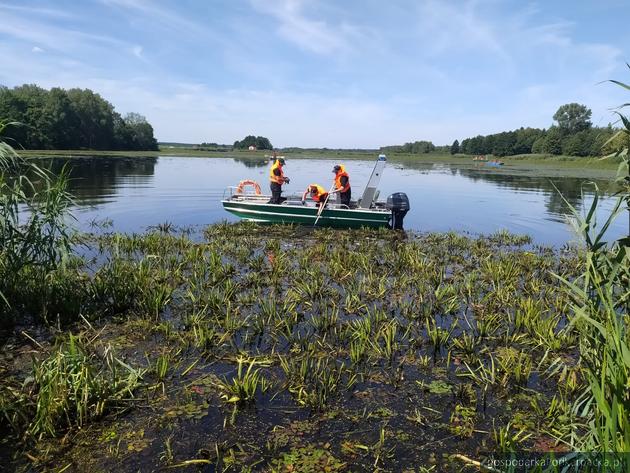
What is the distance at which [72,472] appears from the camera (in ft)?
11.9

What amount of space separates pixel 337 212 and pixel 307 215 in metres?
1.18

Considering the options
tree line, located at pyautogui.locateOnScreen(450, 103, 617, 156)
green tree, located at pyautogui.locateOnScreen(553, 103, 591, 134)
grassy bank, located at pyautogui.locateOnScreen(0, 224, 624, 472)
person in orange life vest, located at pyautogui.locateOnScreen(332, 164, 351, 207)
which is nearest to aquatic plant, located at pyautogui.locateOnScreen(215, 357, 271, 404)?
grassy bank, located at pyautogui.locateOnScreen(0, 224, 624, 472)

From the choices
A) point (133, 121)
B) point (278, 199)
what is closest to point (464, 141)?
point (133, 121)

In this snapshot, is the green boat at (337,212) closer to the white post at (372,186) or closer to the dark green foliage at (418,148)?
the white post at (372,186)

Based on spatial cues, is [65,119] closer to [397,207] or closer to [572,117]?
[397,207]

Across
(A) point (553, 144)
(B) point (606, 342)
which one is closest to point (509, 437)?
(B) point (606, 342)

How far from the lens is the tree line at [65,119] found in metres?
63.4

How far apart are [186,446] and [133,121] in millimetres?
130514

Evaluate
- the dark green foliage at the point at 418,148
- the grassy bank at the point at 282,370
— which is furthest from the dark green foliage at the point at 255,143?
the grassy bank at the point at 282,370

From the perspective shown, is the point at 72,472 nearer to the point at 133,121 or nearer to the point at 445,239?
the point at 445,239

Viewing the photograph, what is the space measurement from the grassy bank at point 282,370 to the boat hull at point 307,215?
6.18m

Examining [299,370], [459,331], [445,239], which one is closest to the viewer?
[299,370]

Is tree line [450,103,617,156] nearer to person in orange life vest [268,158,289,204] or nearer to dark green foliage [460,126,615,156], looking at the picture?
dark green foliage [460,126,615,156]

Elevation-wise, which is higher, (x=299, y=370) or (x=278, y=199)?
(x=278, y=199)
